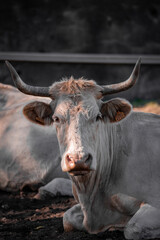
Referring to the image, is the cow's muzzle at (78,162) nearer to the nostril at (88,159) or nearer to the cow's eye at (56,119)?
the nostril at (88,159)

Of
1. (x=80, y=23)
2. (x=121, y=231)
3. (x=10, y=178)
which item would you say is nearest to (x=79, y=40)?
(x=80, y=23)

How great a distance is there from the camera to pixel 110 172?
4914 mm

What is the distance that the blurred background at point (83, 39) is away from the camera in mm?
12258

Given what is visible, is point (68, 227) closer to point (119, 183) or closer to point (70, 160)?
point (119, 183)

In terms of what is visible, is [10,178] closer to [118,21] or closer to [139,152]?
[139,152]

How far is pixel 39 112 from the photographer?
4.96 meters

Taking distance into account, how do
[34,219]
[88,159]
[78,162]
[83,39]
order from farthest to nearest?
[83,39]
[34,219]
[88,159]
[78,162]

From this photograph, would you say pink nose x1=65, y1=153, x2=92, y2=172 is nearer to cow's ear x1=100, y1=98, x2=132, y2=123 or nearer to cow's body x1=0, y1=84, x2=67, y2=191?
cow's ear x1=100, y1=98, x2=132, y2=123

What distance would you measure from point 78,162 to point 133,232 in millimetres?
979

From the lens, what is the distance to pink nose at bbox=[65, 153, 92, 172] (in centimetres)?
397

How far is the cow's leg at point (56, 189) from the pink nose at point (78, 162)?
2.35m

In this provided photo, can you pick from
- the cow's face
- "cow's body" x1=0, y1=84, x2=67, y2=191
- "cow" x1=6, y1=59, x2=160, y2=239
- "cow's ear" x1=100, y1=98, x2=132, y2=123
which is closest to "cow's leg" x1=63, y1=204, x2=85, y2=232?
"cow" x1=6, y1=59, x2=160, y2=239

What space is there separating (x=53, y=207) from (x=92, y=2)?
7.83 meters

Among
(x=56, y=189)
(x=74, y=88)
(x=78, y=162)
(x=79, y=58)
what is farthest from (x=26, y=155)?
(x=79, y=58)
